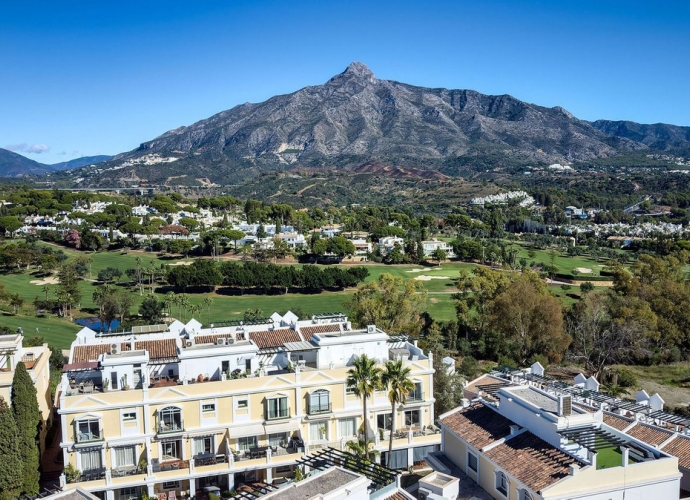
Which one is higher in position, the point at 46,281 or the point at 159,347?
the point at 159,347

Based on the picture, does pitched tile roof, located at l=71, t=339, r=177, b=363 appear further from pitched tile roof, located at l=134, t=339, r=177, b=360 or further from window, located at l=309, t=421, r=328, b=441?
window, located at l=309, t=421, r=328, b=441

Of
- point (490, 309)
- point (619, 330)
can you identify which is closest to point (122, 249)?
point (490, 309)

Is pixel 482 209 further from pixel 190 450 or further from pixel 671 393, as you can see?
pixel 190 450

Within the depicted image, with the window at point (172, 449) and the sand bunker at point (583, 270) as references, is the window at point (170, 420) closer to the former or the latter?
the window at point (172, 449)

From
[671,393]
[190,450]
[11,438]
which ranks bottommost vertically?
[671,393]

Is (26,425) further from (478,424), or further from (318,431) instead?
(478,424)

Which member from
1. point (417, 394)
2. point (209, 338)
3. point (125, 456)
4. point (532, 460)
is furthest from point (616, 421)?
point (125, 456)
